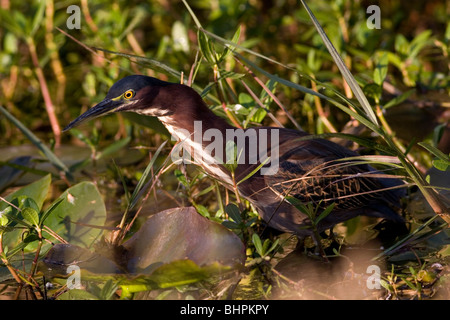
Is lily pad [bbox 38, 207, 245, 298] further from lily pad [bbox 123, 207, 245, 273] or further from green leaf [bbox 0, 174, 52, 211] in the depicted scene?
green leaf [bbox 0, 174, 52, 211]

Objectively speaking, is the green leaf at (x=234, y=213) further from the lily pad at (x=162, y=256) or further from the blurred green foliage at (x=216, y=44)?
the blurred green foliage at (x=216, y=44)

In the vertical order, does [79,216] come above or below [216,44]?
below

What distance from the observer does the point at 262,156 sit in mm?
3209

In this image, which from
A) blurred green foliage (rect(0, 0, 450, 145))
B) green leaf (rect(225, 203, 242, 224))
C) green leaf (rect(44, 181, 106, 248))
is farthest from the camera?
blurred green foliage (rect(0, 0, 450, 145))

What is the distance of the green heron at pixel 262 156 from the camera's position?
314 centimetres

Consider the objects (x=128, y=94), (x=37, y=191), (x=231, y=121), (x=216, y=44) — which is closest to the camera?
(x=128, y=94)

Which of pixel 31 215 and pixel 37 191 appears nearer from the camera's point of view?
pixel 31 215

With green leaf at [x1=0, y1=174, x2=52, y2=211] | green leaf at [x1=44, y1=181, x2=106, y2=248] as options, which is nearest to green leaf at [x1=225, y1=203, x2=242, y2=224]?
A: green leaf at [x1=44, y1=181, x2=106, y2=248]

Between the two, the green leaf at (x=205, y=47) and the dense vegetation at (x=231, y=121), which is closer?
the dense vegetation at (x=231, y=121)

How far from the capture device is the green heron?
10.3 feet

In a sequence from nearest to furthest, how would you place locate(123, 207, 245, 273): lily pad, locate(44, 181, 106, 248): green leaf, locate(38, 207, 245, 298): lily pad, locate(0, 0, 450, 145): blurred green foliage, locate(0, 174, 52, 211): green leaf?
locate(38, 207, 245, 298): lily pad < locate(123, 207, 245, 273): lily pad < locate(44, 181, 106, 248): green leaf < locate(0, 174, 52, 211): green leaf < locate(0, 0, 450, 145): blurred green foliage

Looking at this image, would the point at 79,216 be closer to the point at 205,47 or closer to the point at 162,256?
the point at 162,256

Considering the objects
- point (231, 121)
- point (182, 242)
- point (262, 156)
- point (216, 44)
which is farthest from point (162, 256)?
point (216, 44)

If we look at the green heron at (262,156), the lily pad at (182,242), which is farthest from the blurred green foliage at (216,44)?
the lily pad at (182,242)
